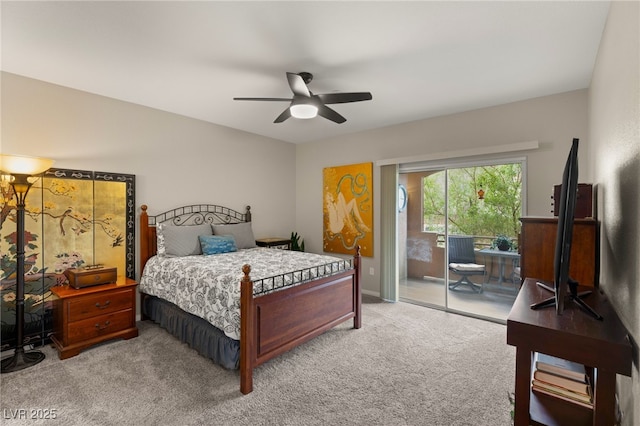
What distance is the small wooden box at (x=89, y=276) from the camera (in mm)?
2914

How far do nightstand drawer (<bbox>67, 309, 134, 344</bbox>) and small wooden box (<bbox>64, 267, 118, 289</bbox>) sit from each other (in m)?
0.35

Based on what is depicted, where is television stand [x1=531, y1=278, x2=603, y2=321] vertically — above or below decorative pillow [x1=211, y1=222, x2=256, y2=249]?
below

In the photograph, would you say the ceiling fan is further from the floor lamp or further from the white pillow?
the white pillow

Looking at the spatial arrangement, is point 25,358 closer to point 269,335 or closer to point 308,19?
point 269,335

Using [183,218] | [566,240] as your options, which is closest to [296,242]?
[183,218]

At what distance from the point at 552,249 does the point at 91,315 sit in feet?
13.3

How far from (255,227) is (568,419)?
4533 mm

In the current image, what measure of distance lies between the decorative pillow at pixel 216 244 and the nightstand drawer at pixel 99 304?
3.05 feet

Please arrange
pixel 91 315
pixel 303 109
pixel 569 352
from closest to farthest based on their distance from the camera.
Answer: pixel 569 352 → pixel 303 109 → pixel 91 315

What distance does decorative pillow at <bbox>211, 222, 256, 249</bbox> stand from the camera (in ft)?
13.9

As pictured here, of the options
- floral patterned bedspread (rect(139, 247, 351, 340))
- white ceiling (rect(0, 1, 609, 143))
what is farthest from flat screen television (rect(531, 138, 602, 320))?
floral patterned bedspread (rect(139, 247, 351, 340))

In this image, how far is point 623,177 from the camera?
1.43 m

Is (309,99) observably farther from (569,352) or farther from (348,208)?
(348,208)

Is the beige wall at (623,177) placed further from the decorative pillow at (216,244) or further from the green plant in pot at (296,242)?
the green plant in pot at (296,242)
